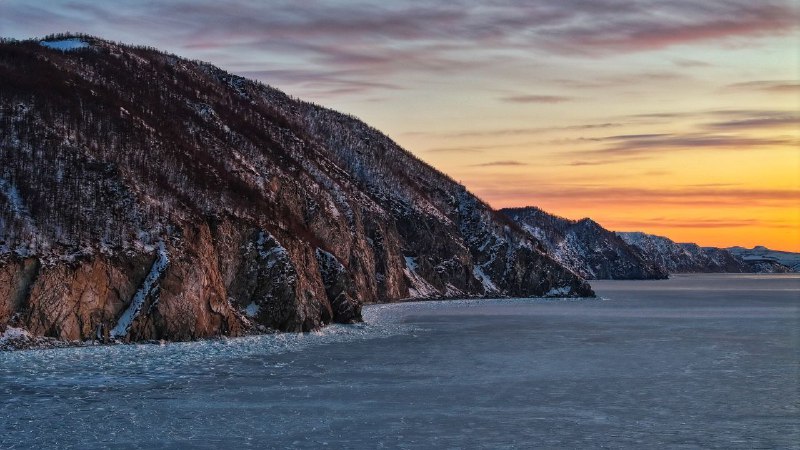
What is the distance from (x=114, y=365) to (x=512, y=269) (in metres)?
96.9

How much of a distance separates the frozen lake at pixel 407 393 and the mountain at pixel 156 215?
3.13 m

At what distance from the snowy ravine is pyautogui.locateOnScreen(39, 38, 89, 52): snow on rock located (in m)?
49.5

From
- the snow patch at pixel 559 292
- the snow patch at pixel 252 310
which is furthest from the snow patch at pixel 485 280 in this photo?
the snow patch at pixel 252 310

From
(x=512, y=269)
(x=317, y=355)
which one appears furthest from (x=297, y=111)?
(x=317, y=355)

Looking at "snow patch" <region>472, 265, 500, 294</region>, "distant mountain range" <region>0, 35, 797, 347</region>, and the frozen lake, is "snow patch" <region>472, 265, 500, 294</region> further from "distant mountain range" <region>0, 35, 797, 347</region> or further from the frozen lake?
the frozen lake

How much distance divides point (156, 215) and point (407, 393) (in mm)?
24505

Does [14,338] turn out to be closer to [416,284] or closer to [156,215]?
[156,215]

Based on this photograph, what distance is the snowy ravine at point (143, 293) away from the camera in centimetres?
4438

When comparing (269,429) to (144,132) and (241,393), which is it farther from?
(144,132)

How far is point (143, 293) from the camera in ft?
150

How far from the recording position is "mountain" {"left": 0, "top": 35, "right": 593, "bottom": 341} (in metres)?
44.4

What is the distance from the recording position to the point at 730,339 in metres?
55.4

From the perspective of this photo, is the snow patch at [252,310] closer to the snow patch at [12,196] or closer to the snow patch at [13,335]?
the snow patch at [12,196]

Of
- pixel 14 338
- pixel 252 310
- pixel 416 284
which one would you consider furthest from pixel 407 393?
pixel 416 284
